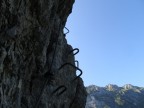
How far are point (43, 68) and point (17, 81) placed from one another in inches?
153

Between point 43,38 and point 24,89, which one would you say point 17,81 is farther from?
point 43,38

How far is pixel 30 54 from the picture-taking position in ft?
50.1

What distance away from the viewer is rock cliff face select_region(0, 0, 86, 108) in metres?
12.1

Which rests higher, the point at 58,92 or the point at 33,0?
the point at 33,0

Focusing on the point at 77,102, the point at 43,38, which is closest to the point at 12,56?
the point at 43,38

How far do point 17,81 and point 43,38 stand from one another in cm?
382

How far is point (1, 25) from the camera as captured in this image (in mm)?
11469

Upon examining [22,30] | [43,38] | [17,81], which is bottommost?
[17,81]

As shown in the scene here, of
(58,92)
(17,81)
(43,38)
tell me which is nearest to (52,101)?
(58,92)

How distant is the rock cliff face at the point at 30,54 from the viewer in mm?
12117

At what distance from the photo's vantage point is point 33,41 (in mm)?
15523

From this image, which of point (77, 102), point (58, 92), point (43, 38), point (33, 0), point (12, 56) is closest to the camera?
point (12, 56)

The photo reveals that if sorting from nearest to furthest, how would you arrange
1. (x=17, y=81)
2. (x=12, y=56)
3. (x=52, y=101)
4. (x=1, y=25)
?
(x=1, y=25), (x=12, y=56), (x=17, y=81), (x=52, y=101)

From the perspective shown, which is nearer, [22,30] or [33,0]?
[22,30]
